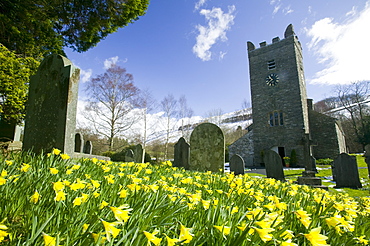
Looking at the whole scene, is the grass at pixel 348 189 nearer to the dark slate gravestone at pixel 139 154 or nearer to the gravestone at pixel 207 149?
the gravestone at pixel 207 149

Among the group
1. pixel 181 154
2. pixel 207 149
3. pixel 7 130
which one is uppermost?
pixel 7 130

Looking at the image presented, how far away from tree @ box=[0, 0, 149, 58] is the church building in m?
19.0

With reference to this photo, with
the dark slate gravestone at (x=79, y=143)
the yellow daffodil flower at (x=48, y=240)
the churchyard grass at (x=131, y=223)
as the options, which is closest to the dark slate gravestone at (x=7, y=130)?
the dark slate gravestone at (x=79, y=143)

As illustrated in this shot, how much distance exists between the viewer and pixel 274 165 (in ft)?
28.9

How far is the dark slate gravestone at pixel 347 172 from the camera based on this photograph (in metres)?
9.16

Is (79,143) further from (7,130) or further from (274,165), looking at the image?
(274,165)

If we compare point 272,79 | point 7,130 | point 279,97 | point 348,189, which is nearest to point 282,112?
point 279,97

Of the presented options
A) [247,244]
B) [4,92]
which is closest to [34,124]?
[247,244]

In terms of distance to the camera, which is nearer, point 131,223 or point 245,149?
point 131,223

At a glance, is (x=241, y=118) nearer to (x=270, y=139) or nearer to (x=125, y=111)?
(x=270, y=139)

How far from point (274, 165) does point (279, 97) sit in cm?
1760

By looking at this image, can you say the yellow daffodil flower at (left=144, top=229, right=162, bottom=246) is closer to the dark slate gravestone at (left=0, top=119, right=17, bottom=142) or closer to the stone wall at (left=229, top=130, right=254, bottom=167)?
the dark slate gravestone at (left=0, top=119, right=17, bottom=142)

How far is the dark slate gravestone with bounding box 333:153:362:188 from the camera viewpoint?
916 centimetres

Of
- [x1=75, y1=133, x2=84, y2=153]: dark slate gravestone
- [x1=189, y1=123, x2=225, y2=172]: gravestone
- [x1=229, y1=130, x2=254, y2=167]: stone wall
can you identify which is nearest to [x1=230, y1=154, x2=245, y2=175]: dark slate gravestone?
[x1=189, y1=123, x2=225, y2=172]: gravestone
